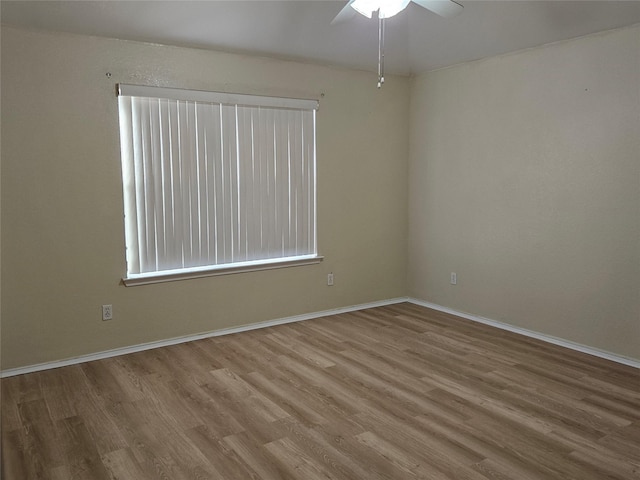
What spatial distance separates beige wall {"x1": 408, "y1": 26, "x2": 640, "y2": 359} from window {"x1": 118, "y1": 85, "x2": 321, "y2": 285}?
1.27 meters

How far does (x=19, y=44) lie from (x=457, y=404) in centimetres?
352

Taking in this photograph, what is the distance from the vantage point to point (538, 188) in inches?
161

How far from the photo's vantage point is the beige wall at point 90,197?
338 cm

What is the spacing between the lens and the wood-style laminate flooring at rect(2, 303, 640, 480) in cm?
237

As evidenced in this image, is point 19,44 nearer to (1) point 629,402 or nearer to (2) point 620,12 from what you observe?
(2) point 620,12

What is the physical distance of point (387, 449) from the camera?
2498 mm

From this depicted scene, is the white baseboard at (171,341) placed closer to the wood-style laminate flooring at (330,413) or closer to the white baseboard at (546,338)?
the wood-style laminate flooring at (330,413)

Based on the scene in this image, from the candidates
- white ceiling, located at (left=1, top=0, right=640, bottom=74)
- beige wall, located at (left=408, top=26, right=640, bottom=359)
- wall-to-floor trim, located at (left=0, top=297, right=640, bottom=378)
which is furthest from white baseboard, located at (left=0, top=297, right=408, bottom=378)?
white ceiling, located at (left=1, top=0, right=640, bottom=74)

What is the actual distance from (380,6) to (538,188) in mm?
2225

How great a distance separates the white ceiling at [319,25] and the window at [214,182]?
42 centimetres

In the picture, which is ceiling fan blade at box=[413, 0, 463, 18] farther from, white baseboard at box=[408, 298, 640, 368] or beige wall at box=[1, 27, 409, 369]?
white baseboard at box=[408, 298, 640, 368]

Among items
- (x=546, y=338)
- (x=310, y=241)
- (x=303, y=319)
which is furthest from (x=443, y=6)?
(x=303, y=319)

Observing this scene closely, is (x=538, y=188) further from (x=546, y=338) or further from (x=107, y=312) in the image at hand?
(x=107, y=312)

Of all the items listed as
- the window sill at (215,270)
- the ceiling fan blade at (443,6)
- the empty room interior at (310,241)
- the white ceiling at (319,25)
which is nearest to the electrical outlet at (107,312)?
the empty room interior at (310,241)
